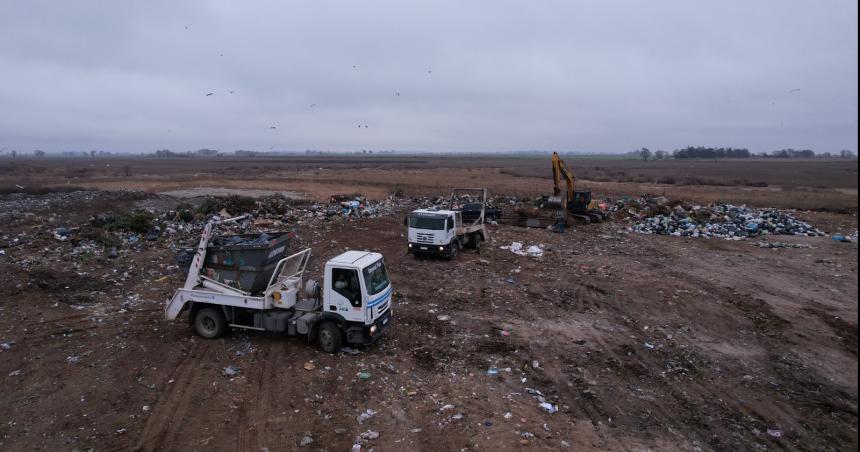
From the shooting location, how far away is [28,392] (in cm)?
699

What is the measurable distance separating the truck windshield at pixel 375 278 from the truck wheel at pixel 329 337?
0.88 m

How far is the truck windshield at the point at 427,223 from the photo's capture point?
1518 centimetres

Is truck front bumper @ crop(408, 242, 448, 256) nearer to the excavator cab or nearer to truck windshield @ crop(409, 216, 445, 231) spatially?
truck windshield @ crop(409, 216, 445, 231)

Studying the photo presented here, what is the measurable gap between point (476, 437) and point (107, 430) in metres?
4.57

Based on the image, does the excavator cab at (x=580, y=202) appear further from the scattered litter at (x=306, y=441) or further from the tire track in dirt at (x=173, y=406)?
the scattered litter at (x=306, y=441)

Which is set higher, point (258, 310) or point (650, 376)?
point (258, 310)

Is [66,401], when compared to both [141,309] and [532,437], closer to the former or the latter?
[141,309]

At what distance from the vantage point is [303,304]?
9117 millimetres

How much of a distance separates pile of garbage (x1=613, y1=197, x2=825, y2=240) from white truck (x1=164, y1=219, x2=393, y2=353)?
1607cm

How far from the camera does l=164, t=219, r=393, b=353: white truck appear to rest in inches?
323

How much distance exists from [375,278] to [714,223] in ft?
62.8

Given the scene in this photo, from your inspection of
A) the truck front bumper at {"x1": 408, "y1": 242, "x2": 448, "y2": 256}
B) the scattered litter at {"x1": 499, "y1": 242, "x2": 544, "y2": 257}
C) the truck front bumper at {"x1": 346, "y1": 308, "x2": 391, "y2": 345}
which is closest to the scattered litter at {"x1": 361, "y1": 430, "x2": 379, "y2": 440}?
the truck front bumper at {"x1": 346, "y1": 308, "x2": 391, "y2": 345}

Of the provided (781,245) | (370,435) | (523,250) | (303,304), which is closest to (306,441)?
(370,435)

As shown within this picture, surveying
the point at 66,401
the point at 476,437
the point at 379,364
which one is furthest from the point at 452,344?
the point at 66,401
